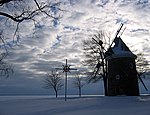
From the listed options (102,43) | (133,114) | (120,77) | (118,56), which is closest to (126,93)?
(120,77)

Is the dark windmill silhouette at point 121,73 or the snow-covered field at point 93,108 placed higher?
the dark windmill silhouette at point 121,73

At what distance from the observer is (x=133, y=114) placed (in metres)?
16.8

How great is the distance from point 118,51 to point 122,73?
3605 mm

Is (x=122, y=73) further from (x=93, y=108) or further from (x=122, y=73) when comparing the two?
(x=93, y=108)

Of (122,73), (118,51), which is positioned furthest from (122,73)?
(118,51)

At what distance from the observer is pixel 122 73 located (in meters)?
39.8

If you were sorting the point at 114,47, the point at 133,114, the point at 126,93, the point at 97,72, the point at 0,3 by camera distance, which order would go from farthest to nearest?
the point at 97,72, the point at 114,47, the point at 126,93, the point at 133,114, the point at 0,3

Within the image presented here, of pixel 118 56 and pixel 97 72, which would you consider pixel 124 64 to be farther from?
pixel 97 72

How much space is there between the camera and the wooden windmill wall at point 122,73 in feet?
129

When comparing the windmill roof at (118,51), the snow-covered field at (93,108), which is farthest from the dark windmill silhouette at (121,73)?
the snow-covered field at (93,108)

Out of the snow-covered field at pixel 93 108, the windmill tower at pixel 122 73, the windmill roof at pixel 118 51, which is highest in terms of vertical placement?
the windmill roof at pixel 118 51

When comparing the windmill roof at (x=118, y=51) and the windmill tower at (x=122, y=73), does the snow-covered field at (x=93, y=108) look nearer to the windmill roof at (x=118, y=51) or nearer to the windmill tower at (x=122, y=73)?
the windmill tower at (x=122, y=73)

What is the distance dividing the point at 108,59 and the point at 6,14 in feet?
93.8

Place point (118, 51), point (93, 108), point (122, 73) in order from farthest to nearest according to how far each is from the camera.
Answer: point (118, 51) → point (122, 73) → point (93, 108)
